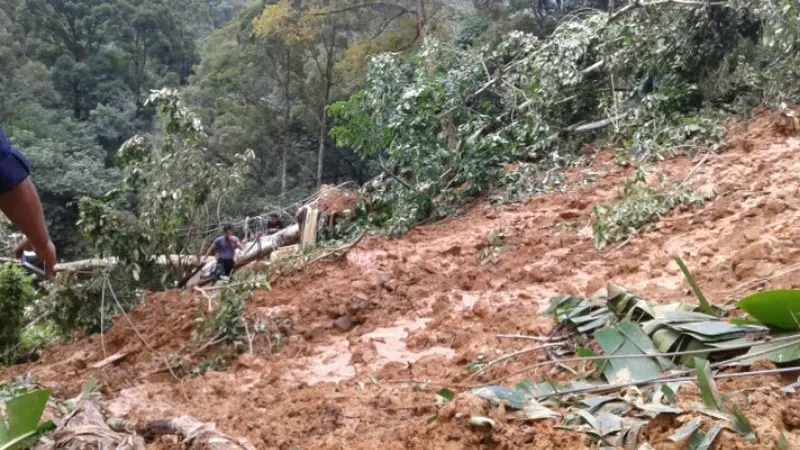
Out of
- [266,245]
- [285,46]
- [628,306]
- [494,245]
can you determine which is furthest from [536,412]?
[285,46]

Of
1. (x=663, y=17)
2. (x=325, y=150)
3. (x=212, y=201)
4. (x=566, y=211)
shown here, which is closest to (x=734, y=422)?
(x=566, y=211)

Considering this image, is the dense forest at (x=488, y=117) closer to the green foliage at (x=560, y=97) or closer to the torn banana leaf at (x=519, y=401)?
the green foliage at (x=560, y=97)

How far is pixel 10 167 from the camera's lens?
4.94ft

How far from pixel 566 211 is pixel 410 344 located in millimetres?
2571

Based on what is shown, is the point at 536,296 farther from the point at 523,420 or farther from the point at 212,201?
the point at 212,201

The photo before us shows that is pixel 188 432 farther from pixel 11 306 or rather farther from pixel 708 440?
pixel 11 306

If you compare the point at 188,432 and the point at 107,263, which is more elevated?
the point at 188,432

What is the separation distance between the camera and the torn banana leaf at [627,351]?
7.03 ft

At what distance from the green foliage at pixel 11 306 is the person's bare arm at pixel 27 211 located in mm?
3455

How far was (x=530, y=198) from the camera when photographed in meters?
6.72

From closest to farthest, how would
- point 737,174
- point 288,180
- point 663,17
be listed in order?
point 737,174 → point 663,17 → point 288,180

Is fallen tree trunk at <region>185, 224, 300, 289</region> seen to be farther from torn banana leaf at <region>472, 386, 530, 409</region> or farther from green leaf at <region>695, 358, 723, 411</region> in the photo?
green leaf at <region>695, 358, 723, 411</region>

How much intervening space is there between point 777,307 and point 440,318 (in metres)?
2.27

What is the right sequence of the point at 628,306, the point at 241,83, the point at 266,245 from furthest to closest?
the point at 241,83 → the point at 266,245 → the point at 628,306
